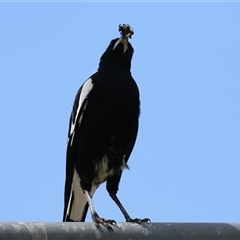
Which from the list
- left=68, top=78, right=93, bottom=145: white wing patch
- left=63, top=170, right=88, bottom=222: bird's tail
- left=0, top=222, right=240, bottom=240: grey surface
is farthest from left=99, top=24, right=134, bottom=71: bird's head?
left=0, top=222, right=240, bottom=240: grey surface

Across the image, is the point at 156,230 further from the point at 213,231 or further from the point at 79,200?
the point at 79,200

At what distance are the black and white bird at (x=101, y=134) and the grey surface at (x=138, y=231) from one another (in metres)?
1.68

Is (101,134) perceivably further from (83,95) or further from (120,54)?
(120,54)

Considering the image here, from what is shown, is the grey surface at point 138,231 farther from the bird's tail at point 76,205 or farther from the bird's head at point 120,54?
the bird's head at point 120,54

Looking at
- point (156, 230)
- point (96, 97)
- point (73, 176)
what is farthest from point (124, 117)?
point (156, 230)

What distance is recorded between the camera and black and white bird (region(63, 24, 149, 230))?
386 centimetres

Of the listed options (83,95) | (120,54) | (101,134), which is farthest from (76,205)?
(120,54)

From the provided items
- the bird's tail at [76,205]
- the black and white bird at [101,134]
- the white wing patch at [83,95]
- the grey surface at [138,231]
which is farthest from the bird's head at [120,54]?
the grey surface at [138,231]

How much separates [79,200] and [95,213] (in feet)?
2.77

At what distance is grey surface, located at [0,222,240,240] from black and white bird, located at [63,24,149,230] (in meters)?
1.68

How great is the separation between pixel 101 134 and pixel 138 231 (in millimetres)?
1930

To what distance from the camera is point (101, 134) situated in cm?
387

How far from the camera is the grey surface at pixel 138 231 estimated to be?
1811 millimetres

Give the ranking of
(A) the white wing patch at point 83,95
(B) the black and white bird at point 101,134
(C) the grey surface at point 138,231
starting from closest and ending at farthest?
(C) the grey surface at point 138,231 → (B) the black and white bird at point 101,134 → (A) the white wing patch at point 83,95
